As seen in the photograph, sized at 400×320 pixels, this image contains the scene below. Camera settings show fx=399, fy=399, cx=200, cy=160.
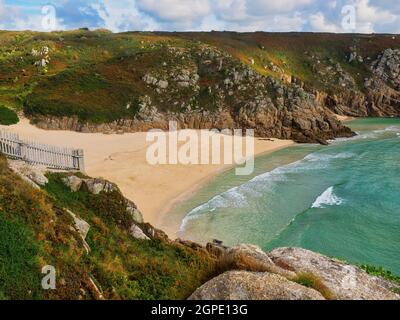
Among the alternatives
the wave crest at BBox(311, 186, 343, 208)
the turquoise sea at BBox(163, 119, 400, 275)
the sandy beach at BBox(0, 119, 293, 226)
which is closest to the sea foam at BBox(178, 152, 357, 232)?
the turquoise sea at BBox(163, 119, 400, 275)

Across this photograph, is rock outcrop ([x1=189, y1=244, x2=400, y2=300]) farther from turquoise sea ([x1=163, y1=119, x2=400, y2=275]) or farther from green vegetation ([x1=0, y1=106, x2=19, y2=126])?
green vegetation ([x1=0, y1=106, x2=19, y2=126])

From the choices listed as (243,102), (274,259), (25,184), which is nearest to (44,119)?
(243,102)

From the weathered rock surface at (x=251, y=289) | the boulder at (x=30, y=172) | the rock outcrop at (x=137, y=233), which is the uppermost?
the boulder at (x=30, y=172)

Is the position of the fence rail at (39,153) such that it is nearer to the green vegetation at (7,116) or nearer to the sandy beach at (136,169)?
the sandy beach at (136,169)

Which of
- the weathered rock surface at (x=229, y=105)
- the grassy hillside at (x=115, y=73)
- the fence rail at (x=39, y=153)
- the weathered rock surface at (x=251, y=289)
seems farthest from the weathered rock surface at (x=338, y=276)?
the grassy hillside at (x=115, y=73)

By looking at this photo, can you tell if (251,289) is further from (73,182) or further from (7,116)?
(7,116)

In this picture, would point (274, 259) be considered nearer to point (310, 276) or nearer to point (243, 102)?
point (310, 276)
